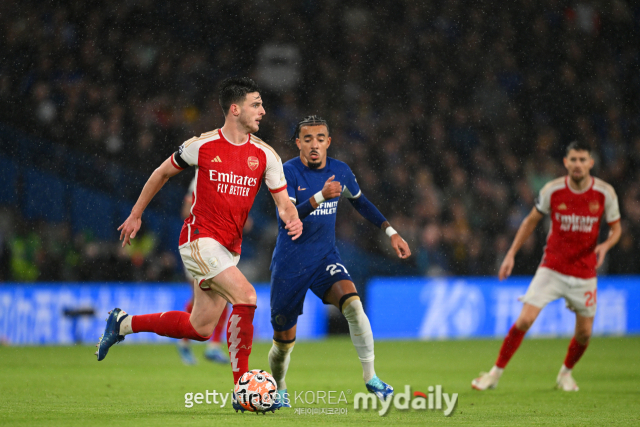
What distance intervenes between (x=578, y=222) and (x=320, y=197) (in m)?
3.12

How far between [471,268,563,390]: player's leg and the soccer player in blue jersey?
1645 millimetres

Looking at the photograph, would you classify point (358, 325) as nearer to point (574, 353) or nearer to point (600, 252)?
point (574, 353)

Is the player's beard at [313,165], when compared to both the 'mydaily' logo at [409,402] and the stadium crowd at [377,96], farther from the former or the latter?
the stadium crowd at [377,96]

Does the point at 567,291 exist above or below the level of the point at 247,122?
below

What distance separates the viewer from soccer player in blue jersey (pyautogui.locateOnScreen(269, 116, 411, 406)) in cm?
641

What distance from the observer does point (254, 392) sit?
522 centimetres

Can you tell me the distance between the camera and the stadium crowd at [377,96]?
16375 millimetres

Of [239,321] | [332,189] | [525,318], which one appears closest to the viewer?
[239,321]

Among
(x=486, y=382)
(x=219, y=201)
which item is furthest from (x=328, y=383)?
(x=219, y=201)

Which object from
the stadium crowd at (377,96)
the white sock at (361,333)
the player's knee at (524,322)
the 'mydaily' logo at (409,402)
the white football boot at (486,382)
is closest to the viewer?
the 'mydaily' logo at (409,402)

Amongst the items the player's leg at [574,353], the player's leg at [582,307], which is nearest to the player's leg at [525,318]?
the player's leg at [582,307]

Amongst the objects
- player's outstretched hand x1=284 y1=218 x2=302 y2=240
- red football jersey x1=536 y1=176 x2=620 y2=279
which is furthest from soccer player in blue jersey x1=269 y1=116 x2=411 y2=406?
red football jersey x1=536 y1=176 x2=620 y2=279

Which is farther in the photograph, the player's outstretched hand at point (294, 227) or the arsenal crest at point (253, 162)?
the arsenal crest at point (253, 162)

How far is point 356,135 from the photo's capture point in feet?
61.6
